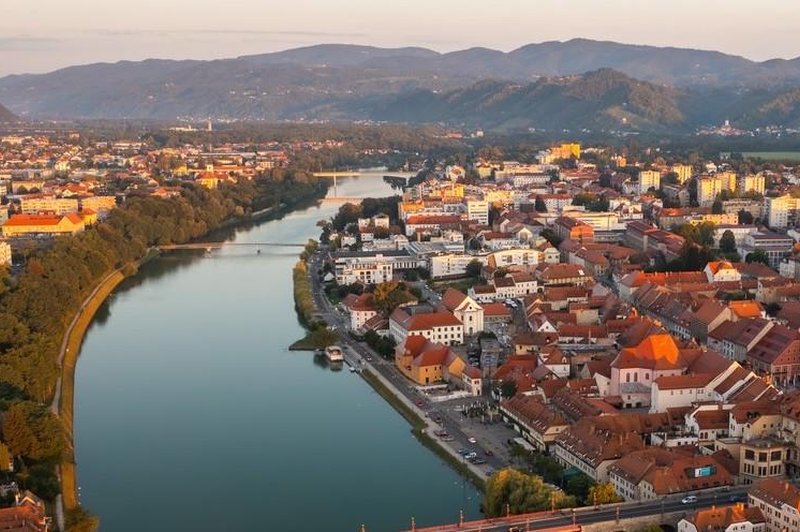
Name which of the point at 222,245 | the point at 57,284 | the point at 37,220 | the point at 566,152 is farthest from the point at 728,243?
the point at 566,152

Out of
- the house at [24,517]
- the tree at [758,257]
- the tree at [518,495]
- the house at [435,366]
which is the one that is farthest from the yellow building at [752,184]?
the house at [24,517]

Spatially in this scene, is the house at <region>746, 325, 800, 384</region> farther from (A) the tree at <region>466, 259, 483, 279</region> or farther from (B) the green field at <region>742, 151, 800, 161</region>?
(B) the green field at <region>742, 151, 800, 161</region>

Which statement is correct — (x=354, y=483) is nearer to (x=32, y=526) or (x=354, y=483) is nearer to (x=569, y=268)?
(x=32, y=526)

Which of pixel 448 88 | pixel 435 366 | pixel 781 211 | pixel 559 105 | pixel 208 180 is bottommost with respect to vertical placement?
pixel 435 366

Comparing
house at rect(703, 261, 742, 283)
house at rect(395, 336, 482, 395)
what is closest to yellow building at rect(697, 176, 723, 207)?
house at rect(703, 261, 742, 283)

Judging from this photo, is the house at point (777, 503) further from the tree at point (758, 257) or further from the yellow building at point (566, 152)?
the yellow building at point (566, 152)

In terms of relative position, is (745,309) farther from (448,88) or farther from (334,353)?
(448,88)
